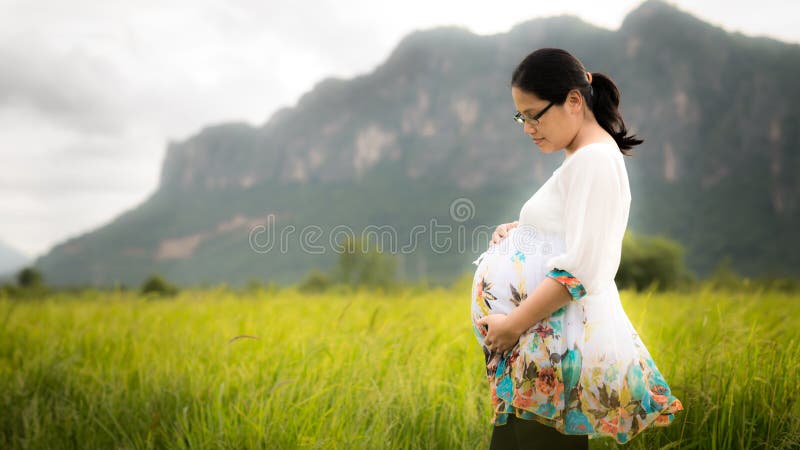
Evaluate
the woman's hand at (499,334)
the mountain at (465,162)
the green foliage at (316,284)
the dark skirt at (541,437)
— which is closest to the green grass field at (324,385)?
the dark skirt at (541,437)

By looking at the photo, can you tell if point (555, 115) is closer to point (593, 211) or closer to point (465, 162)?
point (593, 211)

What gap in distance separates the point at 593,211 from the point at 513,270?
0.32 meters

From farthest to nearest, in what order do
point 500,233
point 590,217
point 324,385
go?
1. point 324,385
2. point 500,233
3. point 590,217

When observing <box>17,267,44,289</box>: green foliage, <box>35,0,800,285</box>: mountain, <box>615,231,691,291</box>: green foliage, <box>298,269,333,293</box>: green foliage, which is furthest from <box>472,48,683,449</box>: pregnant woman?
<box>35,0,800,285</box>: mountain

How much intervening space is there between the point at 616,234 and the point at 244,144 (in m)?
212

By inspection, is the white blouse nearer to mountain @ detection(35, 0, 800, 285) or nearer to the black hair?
the black hair

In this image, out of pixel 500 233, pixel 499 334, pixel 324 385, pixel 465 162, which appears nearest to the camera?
pixel 499 334

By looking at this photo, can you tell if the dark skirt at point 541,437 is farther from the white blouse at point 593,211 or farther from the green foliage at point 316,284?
the green foliage at point 316,284

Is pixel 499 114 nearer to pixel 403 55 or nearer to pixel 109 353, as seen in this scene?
pixel 403 55

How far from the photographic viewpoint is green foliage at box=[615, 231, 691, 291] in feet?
53.7

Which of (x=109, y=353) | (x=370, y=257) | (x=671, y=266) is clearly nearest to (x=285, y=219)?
(x=370, y=257)

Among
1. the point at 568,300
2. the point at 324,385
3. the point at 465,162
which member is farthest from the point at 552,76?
the point at 465,162

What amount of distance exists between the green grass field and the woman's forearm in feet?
3.37

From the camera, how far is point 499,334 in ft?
4.71
